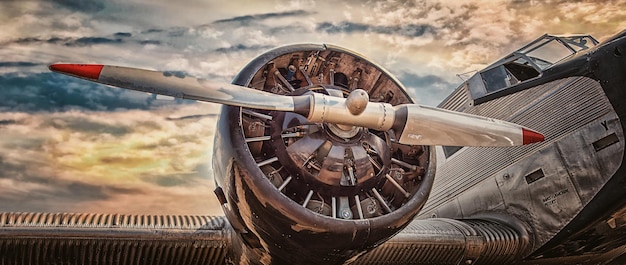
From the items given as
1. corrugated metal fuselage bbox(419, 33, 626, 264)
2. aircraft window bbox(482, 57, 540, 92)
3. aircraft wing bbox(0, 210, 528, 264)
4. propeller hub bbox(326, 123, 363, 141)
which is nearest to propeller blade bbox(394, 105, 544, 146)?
propeller hub bbox(326, 123, 363, 141)

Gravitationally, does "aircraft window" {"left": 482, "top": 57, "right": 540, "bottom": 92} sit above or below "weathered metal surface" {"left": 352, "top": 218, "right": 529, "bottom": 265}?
above

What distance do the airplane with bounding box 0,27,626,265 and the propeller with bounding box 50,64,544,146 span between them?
0.04 ft

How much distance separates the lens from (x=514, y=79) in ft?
35.5

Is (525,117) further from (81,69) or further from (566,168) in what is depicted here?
(81,69)

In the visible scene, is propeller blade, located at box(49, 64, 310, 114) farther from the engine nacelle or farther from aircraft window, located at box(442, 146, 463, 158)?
aircraft window, located at box(442, 146, 463, 158)

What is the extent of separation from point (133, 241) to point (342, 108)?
10.5 ft

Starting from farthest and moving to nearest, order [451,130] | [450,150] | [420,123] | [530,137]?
1. [450,150]
2. [530,137]
3. [451,130]
4. [420,123]

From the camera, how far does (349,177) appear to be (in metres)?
6.08

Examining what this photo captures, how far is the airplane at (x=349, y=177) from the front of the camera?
573 centimetres

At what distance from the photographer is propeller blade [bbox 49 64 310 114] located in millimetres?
4832

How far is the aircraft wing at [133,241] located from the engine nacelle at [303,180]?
0.97 meters

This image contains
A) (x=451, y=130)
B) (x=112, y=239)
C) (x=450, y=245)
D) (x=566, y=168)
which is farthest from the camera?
(x=566, y=168)

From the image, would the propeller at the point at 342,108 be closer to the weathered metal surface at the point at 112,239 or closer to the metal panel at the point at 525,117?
the weathered metal surface at the point at 112,239

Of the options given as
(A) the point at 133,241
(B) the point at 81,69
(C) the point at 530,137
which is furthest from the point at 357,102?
(A) the point at 133,241
